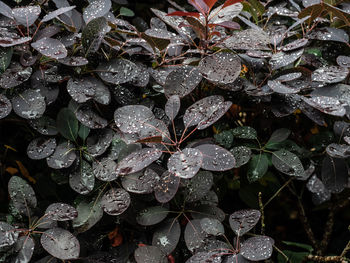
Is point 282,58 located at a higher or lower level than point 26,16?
lower

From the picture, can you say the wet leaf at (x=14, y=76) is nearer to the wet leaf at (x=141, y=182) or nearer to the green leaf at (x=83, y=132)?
the green leaf at (x=83, y=132)

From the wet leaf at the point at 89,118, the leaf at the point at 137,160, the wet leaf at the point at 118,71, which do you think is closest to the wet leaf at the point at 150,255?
the leaf at the point at 137,160

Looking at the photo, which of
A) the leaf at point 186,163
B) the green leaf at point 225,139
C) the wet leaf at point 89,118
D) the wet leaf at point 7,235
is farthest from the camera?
the green leaf at point 225,139

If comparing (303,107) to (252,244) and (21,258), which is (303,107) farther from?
(21,258)

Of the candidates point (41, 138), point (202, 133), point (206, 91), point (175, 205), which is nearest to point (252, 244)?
point (175, 205)

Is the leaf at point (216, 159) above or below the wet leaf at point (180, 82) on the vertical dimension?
below

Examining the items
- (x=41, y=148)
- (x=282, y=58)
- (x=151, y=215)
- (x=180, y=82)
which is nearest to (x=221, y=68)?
(x=180, y=82)

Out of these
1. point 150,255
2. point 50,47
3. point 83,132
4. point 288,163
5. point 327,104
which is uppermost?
point 50,47

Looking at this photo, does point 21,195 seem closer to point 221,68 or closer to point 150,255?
point 150,255
